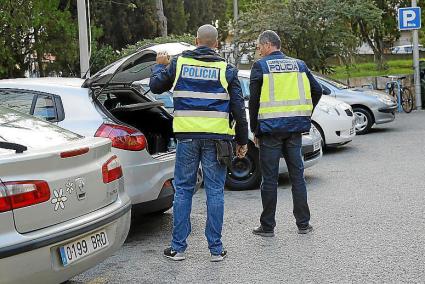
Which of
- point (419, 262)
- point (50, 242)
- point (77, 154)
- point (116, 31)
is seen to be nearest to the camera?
point (50, 242)

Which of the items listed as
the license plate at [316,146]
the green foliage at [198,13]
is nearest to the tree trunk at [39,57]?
the green foliage at [198,13]

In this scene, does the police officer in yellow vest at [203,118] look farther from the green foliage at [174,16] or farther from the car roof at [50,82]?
the green foliage at [174,16]

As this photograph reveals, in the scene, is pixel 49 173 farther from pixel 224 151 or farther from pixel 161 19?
pixel 161 19

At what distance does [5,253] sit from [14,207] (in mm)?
252

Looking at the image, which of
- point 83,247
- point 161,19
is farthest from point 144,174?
point 161,19

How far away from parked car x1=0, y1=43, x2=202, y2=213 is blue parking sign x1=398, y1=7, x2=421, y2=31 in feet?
45.6

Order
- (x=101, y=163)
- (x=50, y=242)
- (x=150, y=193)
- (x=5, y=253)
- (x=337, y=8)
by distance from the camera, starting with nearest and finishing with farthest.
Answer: (x=5, y=253) → (x=50, y=242) → (x=101, y=163) → (x=150, y=193) → (x=337, y=8)

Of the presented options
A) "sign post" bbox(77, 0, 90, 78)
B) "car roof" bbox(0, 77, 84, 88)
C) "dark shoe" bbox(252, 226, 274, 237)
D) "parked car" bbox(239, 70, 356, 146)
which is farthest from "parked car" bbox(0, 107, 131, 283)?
"sign post" bbox(77, 0, 90, 78)

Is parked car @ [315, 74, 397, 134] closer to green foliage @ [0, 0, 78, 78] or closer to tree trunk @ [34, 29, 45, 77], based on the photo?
green foliage @ [0, 0, 78, 78]

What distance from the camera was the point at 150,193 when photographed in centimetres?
605

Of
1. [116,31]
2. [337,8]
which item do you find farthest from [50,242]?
[116,31]

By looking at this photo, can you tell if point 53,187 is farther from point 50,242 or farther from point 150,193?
point 150,193

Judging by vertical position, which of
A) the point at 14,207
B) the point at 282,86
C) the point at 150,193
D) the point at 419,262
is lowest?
the point at 419,262

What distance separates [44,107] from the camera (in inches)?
240
